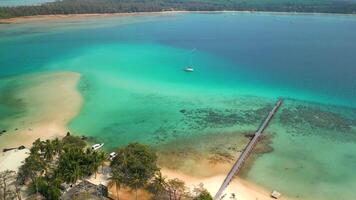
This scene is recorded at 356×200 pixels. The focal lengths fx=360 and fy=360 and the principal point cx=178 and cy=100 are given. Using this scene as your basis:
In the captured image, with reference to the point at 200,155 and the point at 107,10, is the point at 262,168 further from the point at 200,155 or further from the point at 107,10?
the point at 107,10

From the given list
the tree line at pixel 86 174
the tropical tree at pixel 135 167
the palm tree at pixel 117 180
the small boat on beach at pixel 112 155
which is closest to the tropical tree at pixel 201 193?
the tree line at pixel 86 174

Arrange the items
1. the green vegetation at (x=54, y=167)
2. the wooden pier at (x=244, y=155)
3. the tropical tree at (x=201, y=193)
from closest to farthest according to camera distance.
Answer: the tropical tree at (x=201, y=193) → the green vegetation at (x=54, y=167) → the wooden pier at (x=244, y=155)

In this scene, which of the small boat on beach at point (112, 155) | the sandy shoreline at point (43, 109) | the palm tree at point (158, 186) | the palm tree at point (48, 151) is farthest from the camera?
the sandy shoreline at point (43, 109)

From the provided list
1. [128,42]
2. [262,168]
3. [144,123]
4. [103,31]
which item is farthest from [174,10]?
[262,168]

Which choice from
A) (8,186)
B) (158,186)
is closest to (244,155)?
(158,186)

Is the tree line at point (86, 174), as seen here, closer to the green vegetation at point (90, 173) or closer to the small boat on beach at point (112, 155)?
the green vegetation at point (90, 173)

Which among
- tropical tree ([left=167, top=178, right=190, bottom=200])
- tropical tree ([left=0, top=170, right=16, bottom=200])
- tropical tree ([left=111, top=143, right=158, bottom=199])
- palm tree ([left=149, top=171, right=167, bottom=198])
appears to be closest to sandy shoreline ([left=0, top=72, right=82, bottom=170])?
tropical tree ([left=0, top=170, right=16, bottom=200])

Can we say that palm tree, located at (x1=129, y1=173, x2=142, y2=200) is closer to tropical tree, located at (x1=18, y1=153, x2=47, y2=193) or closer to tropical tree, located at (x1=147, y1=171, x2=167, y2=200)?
tropical tree, located at (x1=147, y1=171, x2=167, y2=200)
